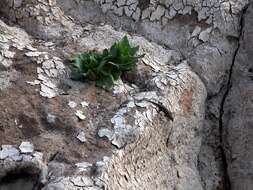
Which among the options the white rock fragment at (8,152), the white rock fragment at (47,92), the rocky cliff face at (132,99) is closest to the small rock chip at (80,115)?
the rocky cliff face at (132,99)

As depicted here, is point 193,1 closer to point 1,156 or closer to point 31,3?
point 31,3

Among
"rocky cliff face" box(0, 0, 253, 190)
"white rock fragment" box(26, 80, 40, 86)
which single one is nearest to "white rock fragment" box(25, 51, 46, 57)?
"rocky cliff face" box(0, 0, 253, 190)

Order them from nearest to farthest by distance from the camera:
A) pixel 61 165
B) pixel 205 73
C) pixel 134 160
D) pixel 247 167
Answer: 1. pixel 61 165
2. pixel 134 160
3. pixel 247 167
4. pixel 205 73

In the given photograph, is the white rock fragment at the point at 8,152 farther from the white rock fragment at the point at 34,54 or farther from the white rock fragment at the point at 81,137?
the white rock fragment at the point at 34,54

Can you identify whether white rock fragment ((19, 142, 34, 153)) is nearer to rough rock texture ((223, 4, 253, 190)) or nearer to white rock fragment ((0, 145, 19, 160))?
white rock fragment ((0, 145, 19, 160))

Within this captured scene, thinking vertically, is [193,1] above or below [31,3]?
above

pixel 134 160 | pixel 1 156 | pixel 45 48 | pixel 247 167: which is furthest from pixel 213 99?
pixel 1 156
